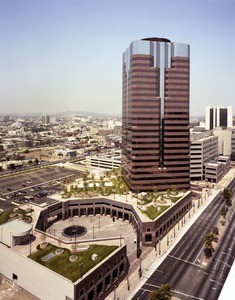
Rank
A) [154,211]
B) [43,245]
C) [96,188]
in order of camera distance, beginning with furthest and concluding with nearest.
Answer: [96,188]
[154,211]
[43,245]

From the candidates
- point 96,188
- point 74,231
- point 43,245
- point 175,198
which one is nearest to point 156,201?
point 175,198

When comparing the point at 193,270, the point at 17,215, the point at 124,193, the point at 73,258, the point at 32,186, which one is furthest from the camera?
the point at 32,186

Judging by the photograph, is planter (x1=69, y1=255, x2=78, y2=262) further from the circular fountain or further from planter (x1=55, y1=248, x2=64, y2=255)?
the circular fountain

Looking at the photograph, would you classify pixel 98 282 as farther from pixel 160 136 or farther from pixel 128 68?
pixel 128 68

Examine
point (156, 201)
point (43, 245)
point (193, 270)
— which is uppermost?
point (156, 201)

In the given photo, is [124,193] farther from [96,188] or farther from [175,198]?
[175,198]
